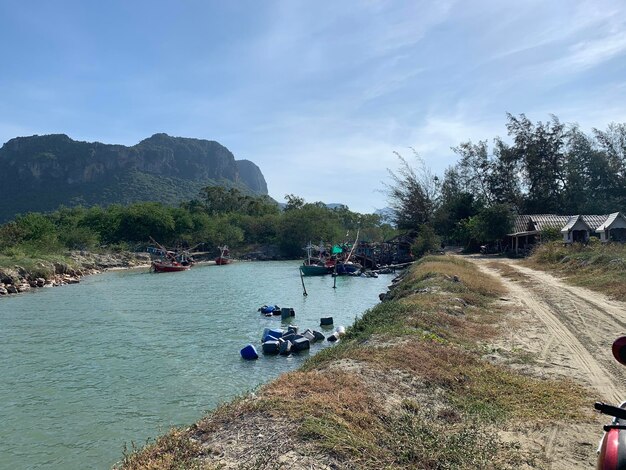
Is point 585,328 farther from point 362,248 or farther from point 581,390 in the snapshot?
point 362,248

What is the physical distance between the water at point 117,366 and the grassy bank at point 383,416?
12.1 feet

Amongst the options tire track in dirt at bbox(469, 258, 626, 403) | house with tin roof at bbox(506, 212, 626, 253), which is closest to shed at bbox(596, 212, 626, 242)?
house with tin roof at bbox(506, 212, 626, 253)

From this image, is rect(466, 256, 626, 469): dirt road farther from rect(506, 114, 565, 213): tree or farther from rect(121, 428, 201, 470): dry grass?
rect(506, 114, 565, 213): tree

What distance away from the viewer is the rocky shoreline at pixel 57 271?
128 feet

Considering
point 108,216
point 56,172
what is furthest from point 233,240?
point 56,172

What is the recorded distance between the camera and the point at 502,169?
6706 centimetres

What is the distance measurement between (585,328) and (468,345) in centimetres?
449

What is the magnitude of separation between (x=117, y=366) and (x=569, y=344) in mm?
13118

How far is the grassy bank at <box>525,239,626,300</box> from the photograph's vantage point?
20.1m

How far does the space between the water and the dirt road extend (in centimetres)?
692

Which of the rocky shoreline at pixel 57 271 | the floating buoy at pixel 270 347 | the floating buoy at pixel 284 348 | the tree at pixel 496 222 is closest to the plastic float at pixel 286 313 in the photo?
the floating buoy at pixel 284 348

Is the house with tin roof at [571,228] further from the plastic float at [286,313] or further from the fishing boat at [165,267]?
the fishing boat at [165,267]

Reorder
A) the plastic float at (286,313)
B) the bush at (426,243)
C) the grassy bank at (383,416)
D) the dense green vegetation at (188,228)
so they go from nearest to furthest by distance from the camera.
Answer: the grassy bank at (383,416) < the plastic float at (286,313) < the bush at (426,243) < the dense green vegetation at (188,228)

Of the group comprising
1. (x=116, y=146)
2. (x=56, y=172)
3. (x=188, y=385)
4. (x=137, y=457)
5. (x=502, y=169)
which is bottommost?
(x=188, y=385)
